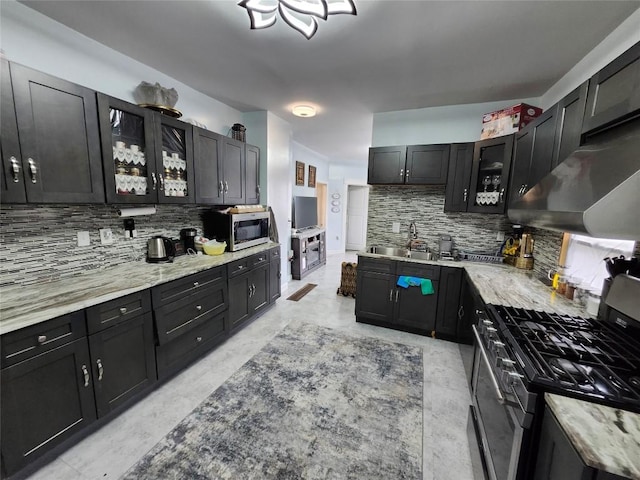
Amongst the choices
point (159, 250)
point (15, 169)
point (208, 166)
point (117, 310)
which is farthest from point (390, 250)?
point (15, 169)

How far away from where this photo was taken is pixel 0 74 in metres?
1.33

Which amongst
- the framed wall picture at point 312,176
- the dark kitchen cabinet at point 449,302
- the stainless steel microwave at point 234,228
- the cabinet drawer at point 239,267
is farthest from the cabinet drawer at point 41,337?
the framed wall picture at point 312,176

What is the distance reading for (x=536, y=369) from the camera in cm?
102

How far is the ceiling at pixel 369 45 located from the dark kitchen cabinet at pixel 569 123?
458 millimetres

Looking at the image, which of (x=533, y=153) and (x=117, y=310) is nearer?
(x=117, y=310)

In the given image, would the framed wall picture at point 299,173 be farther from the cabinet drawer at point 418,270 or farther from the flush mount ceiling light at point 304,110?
the cabinet drawer at point 418,270

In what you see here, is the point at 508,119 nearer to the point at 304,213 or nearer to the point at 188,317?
the point at 188,317

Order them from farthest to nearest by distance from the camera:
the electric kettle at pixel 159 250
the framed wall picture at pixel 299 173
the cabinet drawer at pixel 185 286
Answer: the framed wall picture at pixel 299 173
the electric kettle at pixel 159 250
the cabinet drawer at pixel 185 286

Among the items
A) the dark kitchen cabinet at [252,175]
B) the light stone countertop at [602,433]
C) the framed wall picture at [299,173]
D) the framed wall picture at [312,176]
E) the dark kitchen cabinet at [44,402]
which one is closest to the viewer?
the light stone countertop at [602,433]

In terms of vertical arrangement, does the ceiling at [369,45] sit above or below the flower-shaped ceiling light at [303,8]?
above

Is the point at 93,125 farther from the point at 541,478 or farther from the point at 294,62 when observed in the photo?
the point at 541,478

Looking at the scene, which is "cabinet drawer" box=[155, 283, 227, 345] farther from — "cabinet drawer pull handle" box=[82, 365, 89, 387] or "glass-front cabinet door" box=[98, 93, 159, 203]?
"glass-front cabinet door" box=[98, 93, 159, 203]

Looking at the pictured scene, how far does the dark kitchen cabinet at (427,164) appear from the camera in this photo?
9.62 ft

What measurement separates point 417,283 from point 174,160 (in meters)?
2.75
